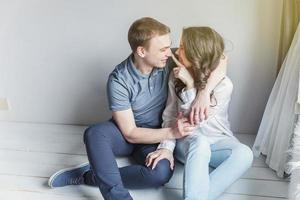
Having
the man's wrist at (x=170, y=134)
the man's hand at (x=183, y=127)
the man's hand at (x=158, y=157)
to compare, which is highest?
the man's hand at (x=183, y=127)

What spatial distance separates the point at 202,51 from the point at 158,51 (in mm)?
162

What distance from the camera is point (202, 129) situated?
5.38ft

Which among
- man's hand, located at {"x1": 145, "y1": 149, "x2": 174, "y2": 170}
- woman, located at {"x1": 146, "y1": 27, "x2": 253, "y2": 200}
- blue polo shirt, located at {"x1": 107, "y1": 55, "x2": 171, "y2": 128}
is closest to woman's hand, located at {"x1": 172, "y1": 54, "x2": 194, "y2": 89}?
woman, located at {"x1": 146, "y1": 27, "x2": 253, "y2": 200}

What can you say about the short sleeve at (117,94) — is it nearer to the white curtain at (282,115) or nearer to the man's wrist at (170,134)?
the man's wrist at (170,134)

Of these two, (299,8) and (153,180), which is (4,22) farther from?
(299,8)

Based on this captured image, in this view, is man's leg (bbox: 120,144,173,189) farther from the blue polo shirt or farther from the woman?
the blue polo shirt

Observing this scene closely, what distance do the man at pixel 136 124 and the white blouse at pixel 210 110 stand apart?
0.03 m

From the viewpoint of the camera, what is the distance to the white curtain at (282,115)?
1615 mm

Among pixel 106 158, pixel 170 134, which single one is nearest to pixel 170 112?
pixel 170 134

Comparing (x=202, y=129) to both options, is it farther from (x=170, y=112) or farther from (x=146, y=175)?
(x=146, y=175)

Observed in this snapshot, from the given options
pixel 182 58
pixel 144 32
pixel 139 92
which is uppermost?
pixel 144 32

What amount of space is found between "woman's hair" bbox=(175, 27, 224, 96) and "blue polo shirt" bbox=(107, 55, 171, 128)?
0.57ft

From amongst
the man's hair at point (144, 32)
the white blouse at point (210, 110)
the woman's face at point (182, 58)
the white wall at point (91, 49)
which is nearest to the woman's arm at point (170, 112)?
the white blouse at point (210, 110)

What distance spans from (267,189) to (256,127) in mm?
482
